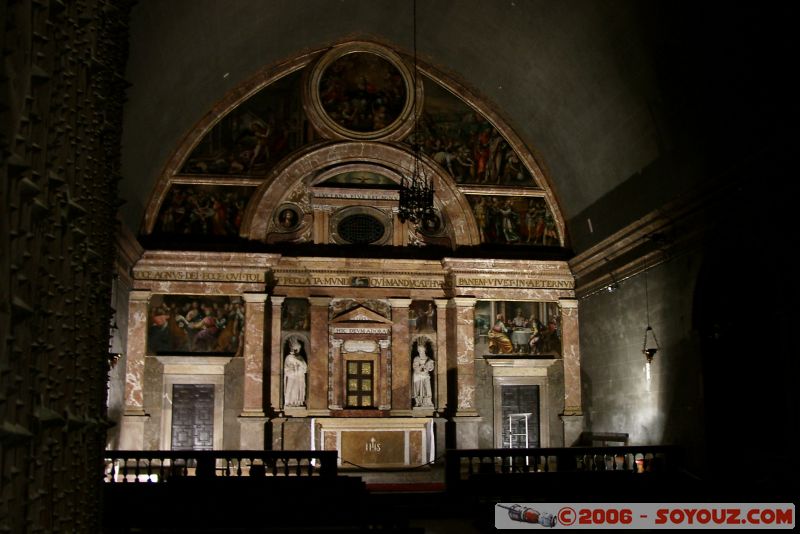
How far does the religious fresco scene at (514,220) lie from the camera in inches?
861

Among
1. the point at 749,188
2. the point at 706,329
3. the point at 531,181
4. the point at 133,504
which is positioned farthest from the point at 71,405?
the point at 531,181

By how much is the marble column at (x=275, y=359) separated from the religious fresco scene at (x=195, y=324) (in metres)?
0.71

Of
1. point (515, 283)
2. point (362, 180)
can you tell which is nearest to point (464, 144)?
point (362, 180)

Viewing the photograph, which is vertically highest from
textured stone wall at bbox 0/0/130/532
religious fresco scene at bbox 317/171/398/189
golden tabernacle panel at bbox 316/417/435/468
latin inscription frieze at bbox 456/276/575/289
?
religious fresco scene at bbox 317/171/398/189

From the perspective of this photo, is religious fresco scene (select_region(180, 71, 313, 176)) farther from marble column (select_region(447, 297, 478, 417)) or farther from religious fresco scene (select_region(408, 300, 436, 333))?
marble column (select_region(447, 297, 478, 417))

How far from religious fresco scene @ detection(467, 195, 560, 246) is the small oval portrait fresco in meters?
4.19

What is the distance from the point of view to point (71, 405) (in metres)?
3.17

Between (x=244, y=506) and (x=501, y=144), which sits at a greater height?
(x=501, y=144)

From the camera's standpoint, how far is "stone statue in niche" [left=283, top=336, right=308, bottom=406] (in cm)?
2059

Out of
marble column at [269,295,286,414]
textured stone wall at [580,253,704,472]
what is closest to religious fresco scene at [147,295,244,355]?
marble column at [269,295,286,414]

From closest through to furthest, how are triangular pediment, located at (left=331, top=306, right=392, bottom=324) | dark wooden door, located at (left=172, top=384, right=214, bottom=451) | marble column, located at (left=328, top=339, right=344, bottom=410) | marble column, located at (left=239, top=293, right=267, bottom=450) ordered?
marble column, located at (left=239, top=293, right=267, bottom=450)
dark wooden door, located at (left=172, top=384, right=214, bottom=451)
marble column, located at (left=328, top=339, right=344, bottom=410)
triangular pediment, located at (left=331, top=306, right=392, bottom=324)

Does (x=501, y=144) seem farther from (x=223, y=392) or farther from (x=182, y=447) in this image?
(x=182, y=447)

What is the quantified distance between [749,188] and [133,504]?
10.6m

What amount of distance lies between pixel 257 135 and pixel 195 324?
4.63 meters
